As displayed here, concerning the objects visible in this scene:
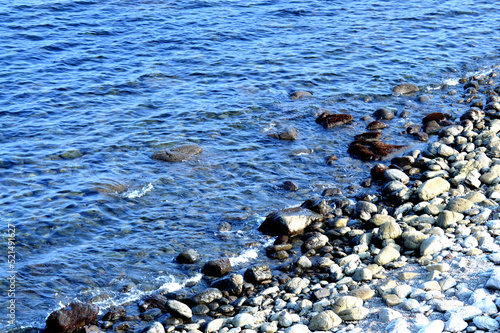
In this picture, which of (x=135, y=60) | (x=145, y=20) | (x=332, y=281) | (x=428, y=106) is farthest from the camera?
(x=145, y=20)

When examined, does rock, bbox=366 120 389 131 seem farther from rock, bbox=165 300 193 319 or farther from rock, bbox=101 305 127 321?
rock, bbox=101 305 127 321

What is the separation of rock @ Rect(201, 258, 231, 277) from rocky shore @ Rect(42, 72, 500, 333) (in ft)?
0.08

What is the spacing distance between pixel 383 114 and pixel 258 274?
993 centimetres

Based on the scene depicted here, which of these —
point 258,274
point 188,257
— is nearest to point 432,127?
point 258,274

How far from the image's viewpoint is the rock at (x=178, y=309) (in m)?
9.87

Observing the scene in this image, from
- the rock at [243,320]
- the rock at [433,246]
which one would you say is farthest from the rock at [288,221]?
the rock at [243,320]

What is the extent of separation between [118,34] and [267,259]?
17.8 meters

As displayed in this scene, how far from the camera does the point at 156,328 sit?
945cm

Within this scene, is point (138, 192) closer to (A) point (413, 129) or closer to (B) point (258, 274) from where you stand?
(B) point (258, 274)

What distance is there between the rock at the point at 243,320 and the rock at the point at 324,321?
1129 mm

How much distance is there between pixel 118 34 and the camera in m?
26.0

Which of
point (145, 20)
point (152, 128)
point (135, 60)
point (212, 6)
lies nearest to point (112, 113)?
point (152, 128)

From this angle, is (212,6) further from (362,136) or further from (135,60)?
(362,136)

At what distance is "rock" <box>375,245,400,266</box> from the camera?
34.2 ft
